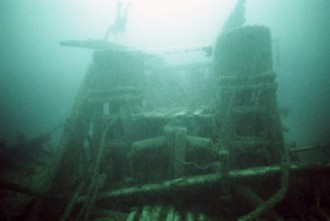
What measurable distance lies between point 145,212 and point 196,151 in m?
1.69

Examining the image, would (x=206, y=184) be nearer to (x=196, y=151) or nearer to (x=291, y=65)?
(x=196, y=151)

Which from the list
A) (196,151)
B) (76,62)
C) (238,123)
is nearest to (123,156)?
(196,151)

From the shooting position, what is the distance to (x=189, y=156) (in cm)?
530

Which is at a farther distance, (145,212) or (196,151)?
(196,151)

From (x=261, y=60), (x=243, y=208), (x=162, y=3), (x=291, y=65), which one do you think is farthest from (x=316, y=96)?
(x=162, y=3)

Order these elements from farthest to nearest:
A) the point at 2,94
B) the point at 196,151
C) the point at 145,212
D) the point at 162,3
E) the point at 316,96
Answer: the point at 162,3
the point at 2,94
the point at 316,96
the point at 196,151
the point at 145,212

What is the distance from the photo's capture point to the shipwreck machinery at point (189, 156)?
4188 mm

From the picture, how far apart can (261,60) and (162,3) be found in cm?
3789

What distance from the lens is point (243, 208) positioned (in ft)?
13.9

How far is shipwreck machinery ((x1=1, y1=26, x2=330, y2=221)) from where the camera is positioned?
165 inches

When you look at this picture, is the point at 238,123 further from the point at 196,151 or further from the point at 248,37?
the point at 248,37

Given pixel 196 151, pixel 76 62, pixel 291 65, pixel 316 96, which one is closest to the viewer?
pixel 196 151

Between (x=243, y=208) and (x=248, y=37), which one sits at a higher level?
(x=248, y=37)

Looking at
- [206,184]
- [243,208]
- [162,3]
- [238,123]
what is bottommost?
[243,208]
